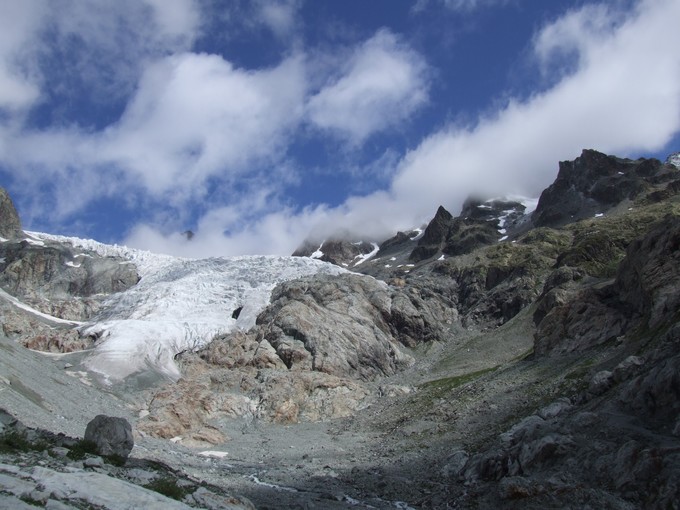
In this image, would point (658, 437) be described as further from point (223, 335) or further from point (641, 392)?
point (223, 335)

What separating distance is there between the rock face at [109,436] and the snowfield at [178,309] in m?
68.9

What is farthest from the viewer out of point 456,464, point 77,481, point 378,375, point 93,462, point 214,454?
point 378,375

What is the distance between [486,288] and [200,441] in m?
128

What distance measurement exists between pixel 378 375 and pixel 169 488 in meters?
99.9

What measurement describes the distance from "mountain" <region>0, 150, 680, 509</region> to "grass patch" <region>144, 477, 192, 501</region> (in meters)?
0.40

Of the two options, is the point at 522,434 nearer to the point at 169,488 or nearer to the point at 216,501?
the point at 216,501

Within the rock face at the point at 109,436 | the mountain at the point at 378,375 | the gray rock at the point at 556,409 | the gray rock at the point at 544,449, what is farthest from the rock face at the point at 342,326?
the rock face at the point at 109,436

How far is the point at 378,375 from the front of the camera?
394 ft

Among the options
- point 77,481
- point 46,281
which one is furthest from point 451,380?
point 46,281

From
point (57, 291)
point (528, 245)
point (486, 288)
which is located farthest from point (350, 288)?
point (57, 291)

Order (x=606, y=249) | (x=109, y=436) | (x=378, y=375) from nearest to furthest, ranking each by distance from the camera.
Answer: (x=109, y=436), (x=378, y=375), (x=606, y=249)

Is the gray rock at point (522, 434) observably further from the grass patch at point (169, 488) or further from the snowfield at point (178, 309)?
the snowfield at point (178, 309)

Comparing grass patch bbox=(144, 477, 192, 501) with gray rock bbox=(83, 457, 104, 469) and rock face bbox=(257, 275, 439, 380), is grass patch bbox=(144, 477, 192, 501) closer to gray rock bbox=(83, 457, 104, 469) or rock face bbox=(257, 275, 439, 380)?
gray rock bbox=(83, 457, 104, 469)

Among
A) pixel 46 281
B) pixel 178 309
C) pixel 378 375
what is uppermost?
pixel 46 281
